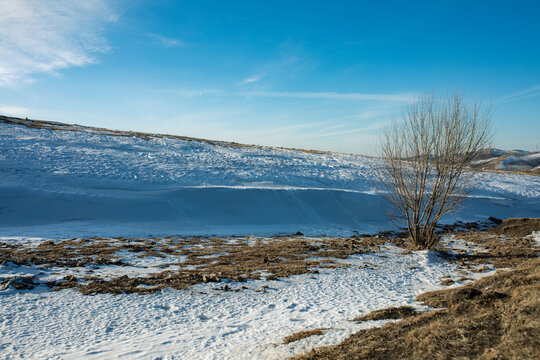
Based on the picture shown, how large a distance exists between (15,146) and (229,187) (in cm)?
1747

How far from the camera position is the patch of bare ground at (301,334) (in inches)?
221

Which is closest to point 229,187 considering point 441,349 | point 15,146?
point 15,146

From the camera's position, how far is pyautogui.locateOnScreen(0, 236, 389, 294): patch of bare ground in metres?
8.77

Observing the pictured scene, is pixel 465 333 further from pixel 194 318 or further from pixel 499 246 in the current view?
pixel 499 246

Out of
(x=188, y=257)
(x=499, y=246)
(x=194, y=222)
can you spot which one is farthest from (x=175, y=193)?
(x=499, y=246)

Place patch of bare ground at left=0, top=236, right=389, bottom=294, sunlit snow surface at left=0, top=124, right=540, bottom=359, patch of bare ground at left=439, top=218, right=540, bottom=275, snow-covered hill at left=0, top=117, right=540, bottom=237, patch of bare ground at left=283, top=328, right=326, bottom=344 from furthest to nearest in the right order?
snow-covered hill at left=0, top=117, right=540, bottom=237, patch of bare ground at left=439, top=218, right=540, bottom=275, patch of bare ground at left=0, top=236, right=389, bottom=294, sunlit snow surface at left=0, top=124, right=540, bottom=359, patch of bare ground at left=283, top=328, right=326, bottom=344

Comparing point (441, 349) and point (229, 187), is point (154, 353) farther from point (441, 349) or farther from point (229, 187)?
point (229, 187)

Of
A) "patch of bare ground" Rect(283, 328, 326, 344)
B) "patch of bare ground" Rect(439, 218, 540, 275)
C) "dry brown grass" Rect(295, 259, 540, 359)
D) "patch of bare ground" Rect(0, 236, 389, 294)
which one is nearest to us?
"dry brown grass" Rect(295, 259, 540, 359)

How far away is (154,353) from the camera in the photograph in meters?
5.36

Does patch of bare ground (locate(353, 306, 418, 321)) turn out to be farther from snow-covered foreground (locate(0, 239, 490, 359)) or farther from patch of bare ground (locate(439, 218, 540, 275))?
patch of bare ground (locate(439, 218, 540, 275))

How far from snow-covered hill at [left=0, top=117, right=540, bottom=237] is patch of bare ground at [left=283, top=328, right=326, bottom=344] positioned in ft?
40.2

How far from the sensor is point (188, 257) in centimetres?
1188

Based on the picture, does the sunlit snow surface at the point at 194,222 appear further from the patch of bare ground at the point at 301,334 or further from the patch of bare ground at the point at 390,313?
the patch of bare ground at the point at 390,313

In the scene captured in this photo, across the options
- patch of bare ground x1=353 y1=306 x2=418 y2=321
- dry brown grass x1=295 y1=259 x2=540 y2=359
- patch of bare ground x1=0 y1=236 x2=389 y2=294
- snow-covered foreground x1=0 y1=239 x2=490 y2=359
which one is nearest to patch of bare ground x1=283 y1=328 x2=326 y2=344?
snow-covered foreground x1=0 y1=239 x2=490 y2=359
